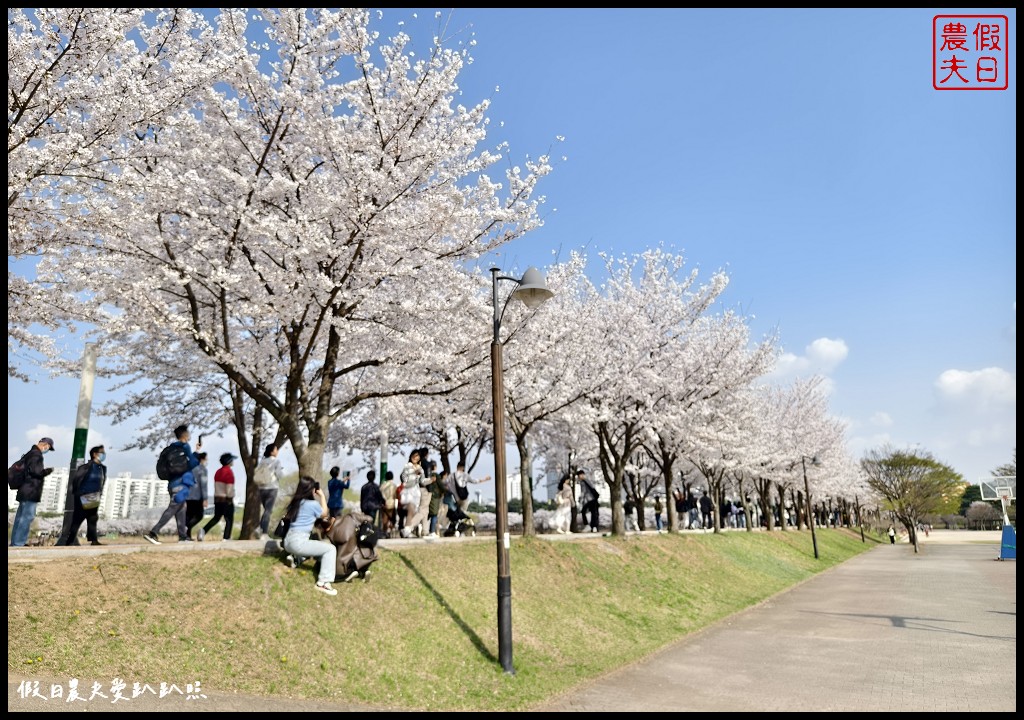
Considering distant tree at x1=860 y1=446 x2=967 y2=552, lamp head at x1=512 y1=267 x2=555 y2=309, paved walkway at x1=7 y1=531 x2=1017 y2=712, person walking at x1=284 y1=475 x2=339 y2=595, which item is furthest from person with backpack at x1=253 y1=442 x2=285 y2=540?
distant tree at x1=860 y1=446 x2=967 y2=552

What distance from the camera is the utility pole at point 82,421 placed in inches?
452

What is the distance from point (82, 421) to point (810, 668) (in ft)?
43.7

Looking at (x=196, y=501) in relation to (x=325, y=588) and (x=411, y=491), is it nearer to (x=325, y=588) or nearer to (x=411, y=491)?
(x=325, y=588)

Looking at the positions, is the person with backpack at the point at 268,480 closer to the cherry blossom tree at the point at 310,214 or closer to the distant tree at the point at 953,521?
the cherry blossom tree at the point at 310,214

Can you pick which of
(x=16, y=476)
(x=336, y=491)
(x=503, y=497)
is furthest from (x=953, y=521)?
(x=16, y=476)

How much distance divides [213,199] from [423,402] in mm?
6560

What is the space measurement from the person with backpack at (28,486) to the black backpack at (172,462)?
1519 mm

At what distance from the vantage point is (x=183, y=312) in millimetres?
14383

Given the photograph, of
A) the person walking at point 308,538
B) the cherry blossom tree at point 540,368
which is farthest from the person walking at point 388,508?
the person walking at point 308,538

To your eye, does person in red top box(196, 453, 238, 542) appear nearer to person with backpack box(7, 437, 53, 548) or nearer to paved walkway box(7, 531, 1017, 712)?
paved walkway box(7, 531, 1017, 712)

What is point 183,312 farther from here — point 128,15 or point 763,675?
point 763,675

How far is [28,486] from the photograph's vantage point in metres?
9.61

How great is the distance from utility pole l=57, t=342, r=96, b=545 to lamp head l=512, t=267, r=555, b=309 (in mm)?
8576

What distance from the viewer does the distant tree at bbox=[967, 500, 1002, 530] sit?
106625 millimetres
